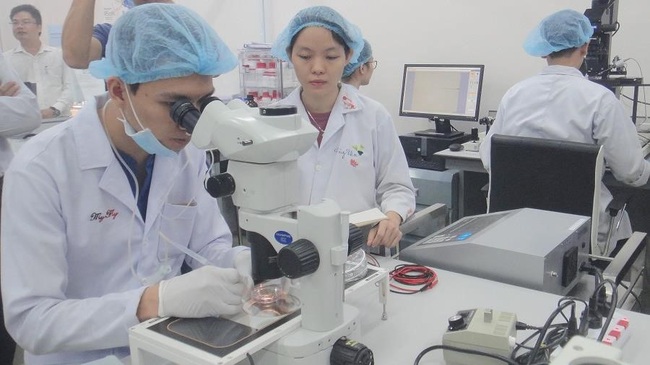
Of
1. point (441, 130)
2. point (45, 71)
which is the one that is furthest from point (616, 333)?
point (45, 71)

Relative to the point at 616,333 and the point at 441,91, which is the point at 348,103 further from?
the point at 441,91

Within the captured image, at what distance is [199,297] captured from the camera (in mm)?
885

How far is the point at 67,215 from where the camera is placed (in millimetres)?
1044

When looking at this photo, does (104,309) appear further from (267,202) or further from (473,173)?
(473,173)

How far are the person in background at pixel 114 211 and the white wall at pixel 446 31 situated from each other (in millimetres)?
1946

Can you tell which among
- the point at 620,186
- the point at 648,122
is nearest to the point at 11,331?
the point at 620,186

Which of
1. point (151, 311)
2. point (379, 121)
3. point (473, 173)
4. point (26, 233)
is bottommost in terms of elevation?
point (473, 173)

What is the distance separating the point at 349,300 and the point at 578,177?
1134 mm

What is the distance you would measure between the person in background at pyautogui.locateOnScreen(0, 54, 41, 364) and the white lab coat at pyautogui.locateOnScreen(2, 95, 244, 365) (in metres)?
1.17

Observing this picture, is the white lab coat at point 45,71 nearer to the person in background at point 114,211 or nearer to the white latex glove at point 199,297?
the person in background at point 114,211

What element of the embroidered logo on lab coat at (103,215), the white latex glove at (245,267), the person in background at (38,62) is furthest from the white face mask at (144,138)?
the person in background at (38,62)

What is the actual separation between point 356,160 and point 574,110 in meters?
1.06

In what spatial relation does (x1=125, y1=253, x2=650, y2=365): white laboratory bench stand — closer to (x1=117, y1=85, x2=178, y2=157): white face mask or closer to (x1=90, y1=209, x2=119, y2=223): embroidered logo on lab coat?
(x1=90, y1=209, x2=119, y2=223): embroidered logo on lab coat

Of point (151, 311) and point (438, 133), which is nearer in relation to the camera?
point (151, 311)
